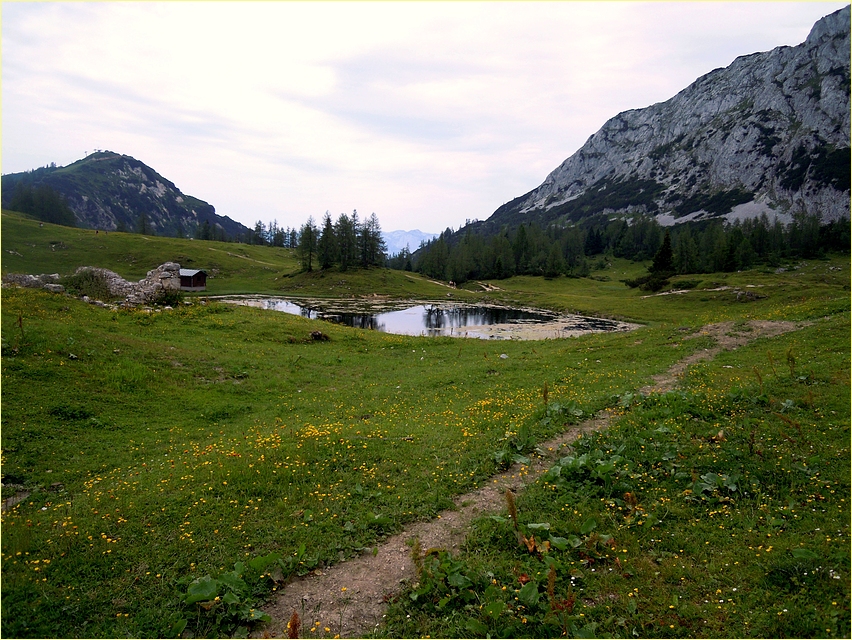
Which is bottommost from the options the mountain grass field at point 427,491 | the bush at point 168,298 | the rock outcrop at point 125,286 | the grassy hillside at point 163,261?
the mountain grass field at point 427,491

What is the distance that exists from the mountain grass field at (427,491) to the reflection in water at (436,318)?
1463 inches

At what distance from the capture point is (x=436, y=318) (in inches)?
3017

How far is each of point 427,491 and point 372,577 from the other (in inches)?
122

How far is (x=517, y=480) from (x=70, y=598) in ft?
31.0

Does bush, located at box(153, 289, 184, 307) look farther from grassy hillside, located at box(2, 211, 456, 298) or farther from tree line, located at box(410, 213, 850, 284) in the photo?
tree line, located at box(410, 213, 850, 284)

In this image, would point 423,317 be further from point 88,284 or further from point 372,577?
point 372,577

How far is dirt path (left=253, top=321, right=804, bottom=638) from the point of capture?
703cm

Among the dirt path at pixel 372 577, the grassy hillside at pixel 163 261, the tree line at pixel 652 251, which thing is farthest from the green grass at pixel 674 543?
the tree line at pixel 652 251

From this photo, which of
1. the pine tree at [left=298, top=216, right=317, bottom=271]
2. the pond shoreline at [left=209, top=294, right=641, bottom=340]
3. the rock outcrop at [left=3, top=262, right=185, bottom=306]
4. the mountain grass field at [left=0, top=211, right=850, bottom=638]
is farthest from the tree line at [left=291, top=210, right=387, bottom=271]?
the mountain grass field at [left=0, top=211, right=850, bottom=638]

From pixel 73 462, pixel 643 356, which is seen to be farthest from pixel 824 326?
pixel 73 462

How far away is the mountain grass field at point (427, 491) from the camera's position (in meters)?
6.90

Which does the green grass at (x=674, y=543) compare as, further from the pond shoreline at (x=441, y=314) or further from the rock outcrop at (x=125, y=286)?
the rock outcrop at (x=125, y=286)

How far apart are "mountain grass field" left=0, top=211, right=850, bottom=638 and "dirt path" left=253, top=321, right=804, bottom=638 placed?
22 centimetres

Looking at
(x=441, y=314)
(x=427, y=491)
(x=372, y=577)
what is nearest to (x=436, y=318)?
(x=441, y=314)
